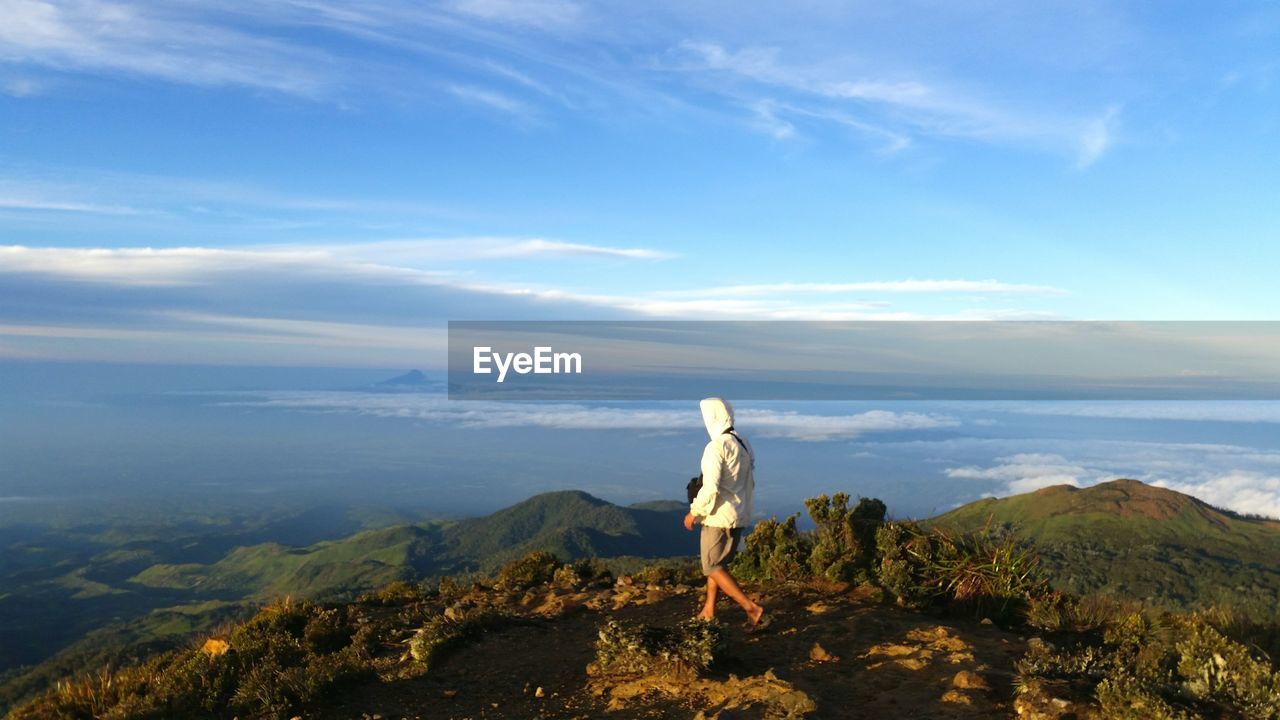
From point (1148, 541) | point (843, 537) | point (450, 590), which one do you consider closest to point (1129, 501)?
point (1148, 541)

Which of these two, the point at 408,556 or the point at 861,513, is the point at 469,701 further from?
the point at 408,556

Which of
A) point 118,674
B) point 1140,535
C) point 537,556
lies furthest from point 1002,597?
point 1140,535

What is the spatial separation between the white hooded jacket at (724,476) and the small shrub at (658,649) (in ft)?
3.87

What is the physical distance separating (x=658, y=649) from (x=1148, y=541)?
320ft

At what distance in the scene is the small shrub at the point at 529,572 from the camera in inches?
570

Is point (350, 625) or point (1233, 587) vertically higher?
point (350, 625)

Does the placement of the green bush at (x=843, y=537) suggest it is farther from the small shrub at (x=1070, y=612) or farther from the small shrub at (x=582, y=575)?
the small shrub at (x=582, y=575)

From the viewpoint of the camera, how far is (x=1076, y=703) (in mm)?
6918

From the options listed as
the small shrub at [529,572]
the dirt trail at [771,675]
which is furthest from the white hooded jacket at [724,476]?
the small shrub at [529,572]

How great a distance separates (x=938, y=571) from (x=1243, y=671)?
412 centimetres

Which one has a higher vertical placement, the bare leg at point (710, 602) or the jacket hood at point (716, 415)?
the jacket hood at point (716, 415)

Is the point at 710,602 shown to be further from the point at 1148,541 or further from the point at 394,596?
the point at 1148,541

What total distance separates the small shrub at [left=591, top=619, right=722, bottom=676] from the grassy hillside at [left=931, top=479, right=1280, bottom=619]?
168 feet

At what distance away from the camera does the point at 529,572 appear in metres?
15.0
